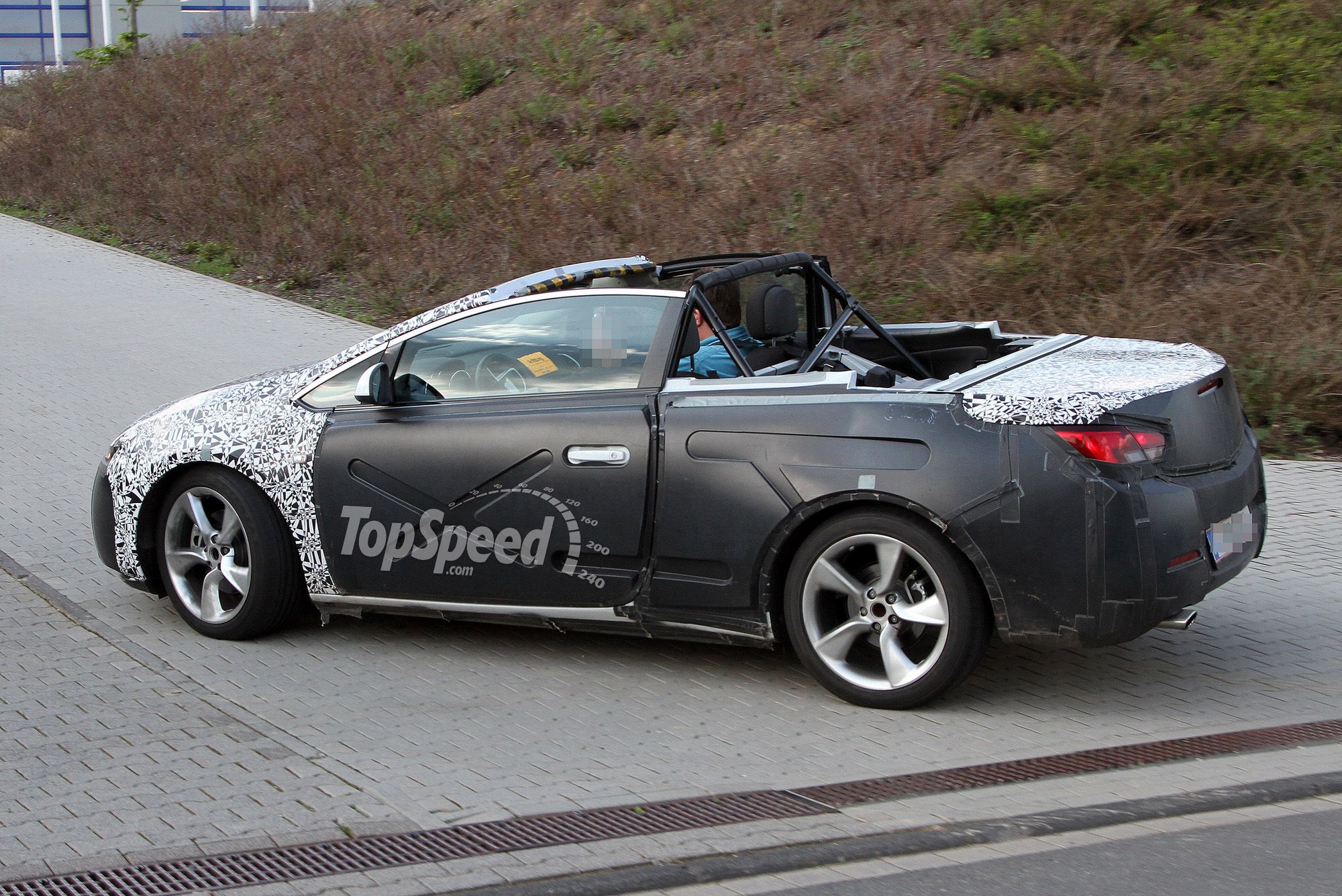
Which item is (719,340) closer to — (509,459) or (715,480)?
(715,480)

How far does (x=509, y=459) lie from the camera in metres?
5.43

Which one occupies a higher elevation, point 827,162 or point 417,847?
point 827,162

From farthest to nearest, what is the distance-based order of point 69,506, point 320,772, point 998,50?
point 998,50, point 69,506, point 320,772

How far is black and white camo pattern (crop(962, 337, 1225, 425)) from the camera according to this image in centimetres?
463

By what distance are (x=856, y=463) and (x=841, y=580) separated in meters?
0.43

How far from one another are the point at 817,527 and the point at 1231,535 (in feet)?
4.86

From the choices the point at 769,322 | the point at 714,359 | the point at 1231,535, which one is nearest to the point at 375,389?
the point at 714,359

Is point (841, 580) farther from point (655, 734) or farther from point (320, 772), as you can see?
point (320, 772)

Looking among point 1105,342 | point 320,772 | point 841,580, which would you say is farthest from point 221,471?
point 1105,342

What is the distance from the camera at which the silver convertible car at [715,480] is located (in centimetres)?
466

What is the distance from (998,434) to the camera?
4.67 metres

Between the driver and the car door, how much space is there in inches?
5.4

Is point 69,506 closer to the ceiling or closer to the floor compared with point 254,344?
closer to the floor

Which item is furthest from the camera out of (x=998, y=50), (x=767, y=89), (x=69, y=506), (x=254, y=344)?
(x=767, y=89)
